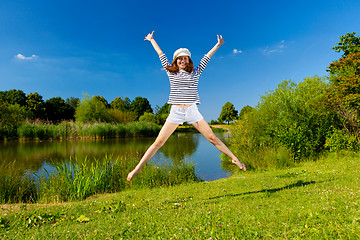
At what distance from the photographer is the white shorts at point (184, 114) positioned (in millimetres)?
4309

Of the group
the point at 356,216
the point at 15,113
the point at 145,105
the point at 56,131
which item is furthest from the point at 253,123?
the point at 145,105

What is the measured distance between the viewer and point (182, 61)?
4340mm

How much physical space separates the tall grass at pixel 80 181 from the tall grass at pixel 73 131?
944 inches

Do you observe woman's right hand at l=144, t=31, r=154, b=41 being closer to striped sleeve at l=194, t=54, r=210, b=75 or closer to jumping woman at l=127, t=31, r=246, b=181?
jumping woman at l=127, t=31, r=246, b=181

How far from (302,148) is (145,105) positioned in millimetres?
59859

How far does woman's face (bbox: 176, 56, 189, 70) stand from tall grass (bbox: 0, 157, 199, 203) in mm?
5716

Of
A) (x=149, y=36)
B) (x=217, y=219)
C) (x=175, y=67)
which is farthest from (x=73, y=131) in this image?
(x=217, y=219)

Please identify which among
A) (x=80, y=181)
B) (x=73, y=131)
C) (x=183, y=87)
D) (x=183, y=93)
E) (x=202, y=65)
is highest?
(x=202, y=65)

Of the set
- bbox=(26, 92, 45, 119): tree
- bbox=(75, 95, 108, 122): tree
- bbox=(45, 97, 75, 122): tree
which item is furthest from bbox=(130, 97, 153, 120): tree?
bbox=(75, 95, 108, 122): tree

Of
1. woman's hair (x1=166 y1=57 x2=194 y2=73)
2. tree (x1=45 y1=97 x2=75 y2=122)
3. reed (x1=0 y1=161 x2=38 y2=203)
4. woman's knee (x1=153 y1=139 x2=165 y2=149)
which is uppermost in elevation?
tree (x1=45 y1=97 x2=75 y2=122)

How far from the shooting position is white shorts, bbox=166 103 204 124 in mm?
4309

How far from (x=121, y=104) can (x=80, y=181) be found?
6231cm

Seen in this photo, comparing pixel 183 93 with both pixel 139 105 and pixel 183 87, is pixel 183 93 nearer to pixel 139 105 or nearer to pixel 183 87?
pixel 183 87

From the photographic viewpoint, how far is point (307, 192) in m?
5.61
